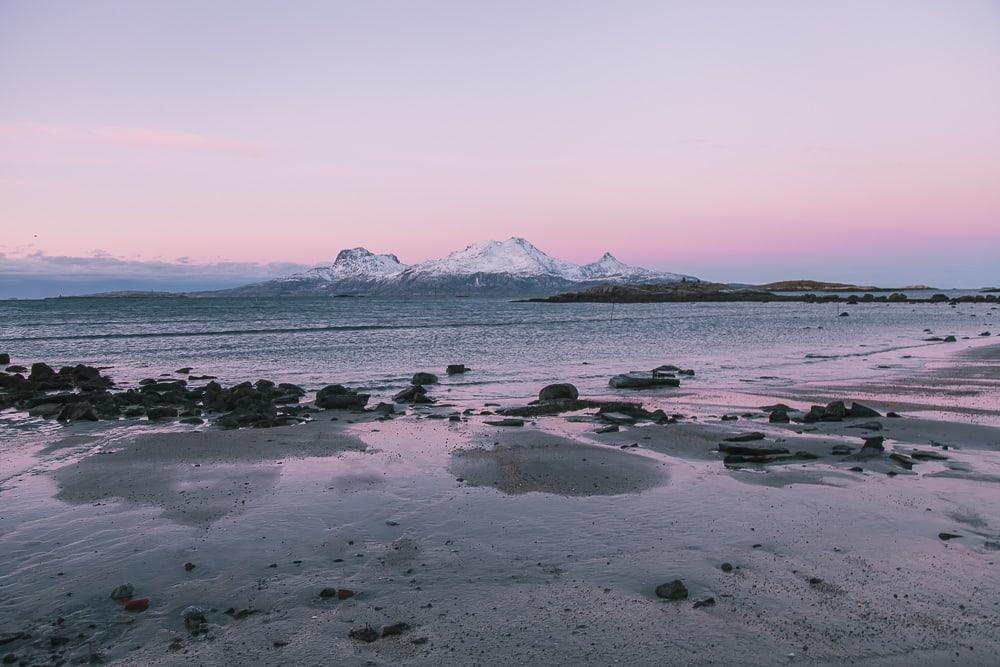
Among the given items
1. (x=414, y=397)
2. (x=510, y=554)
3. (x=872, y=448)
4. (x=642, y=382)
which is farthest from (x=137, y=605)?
(x=642, y=382)

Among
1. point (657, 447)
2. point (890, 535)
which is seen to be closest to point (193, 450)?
point (657, 447)

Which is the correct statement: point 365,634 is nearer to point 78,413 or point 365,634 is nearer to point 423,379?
point 78,413

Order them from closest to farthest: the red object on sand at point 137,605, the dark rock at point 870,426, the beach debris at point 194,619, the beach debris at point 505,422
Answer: the beach debris at point 194,619, the red object on sand at point 137,605, the dark rock at point 870,426, the beach debris at point 505,422

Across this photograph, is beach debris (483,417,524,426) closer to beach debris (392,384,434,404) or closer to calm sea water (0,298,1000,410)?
beach debris (392,384,434,404)

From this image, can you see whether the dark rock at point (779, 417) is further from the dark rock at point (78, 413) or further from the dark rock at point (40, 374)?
the dark rock at point (40, 374)

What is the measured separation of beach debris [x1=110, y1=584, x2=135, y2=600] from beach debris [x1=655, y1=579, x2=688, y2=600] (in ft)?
20.4

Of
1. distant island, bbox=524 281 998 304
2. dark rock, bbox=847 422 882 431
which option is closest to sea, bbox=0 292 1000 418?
dark rock, bbox=847 422 882 431

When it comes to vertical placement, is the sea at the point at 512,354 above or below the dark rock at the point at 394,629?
below

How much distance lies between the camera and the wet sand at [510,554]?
22.2 ft

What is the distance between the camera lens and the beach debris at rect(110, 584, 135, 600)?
25.7 feet

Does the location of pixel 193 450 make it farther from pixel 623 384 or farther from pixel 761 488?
pixel 623 384

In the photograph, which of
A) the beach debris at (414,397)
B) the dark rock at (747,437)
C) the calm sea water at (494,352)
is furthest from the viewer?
the calm sea water at (494,352)

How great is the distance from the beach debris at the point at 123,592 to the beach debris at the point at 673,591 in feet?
20.4

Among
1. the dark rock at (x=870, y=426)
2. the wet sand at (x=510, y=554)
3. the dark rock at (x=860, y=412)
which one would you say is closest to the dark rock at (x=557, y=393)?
the wet sand at (x=510, y=554)
